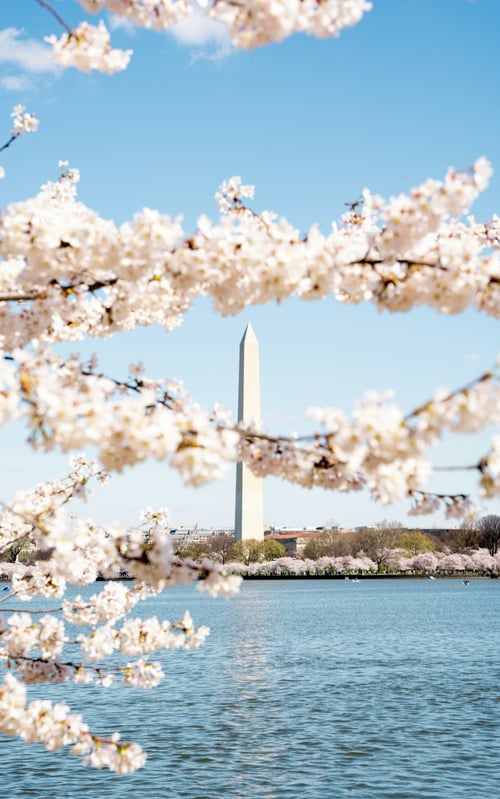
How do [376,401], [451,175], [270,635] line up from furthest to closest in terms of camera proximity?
1. [270,635]
2. [451,175]
3. [376,401]

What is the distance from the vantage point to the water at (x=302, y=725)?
12938 mm

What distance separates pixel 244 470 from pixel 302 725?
54.5 m

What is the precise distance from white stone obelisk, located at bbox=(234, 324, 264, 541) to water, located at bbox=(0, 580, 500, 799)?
3876 cm

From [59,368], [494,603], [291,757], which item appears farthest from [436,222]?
[494,603]

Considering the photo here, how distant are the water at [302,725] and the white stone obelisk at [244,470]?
38755mm

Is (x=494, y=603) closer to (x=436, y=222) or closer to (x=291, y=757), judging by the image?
(x=291, y=757)

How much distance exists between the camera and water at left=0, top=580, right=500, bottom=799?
42.4 ft

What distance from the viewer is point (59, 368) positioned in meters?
4.55

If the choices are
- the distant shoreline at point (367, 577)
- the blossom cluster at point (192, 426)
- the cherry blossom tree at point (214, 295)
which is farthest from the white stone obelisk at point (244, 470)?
the blossom cluster at point (192, 426)

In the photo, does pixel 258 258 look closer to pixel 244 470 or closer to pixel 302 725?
pixel 302 725

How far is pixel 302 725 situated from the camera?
55.7 feet

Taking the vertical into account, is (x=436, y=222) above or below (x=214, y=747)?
above

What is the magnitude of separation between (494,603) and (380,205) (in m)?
57.0

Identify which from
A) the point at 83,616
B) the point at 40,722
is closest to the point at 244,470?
the point at 83,616
